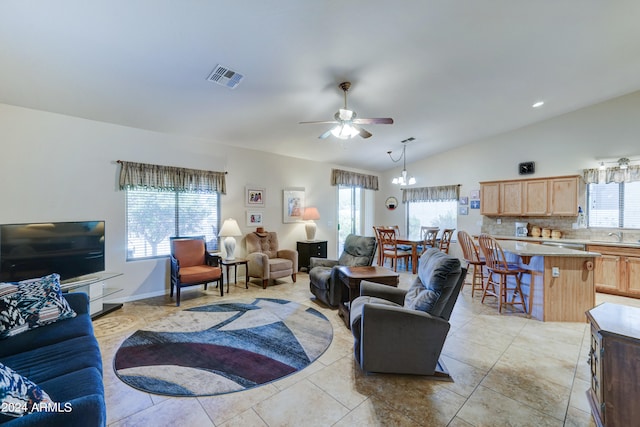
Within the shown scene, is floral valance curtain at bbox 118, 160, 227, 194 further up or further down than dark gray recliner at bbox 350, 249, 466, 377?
further up

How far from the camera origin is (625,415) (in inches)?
57.6

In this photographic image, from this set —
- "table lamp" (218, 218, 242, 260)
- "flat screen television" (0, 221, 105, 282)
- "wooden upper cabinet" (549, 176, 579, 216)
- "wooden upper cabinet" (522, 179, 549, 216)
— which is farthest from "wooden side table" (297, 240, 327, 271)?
"wooden upper cabinet" (549, 176, 579, 216)

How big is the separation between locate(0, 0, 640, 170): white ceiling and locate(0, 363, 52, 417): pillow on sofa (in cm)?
248

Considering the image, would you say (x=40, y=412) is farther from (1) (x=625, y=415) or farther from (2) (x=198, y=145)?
(2) (x=198, y=145)

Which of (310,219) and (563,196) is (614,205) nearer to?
(563,196)

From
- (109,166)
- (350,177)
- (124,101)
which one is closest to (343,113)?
(124,101)

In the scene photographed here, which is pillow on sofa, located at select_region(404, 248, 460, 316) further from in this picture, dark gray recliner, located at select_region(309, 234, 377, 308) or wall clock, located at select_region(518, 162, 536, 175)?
wall clock, located at select_region(518, 162, 536, 175)

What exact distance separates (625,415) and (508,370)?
983mm

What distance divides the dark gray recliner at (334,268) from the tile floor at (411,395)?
32.8 inches

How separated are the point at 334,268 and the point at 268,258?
1.66m

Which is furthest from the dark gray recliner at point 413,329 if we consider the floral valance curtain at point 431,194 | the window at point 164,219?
the floral valance curtain at point 431,194

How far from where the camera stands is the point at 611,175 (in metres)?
4.95

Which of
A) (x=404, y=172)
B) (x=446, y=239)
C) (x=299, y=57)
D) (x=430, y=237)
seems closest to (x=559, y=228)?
(x=446, y=239)

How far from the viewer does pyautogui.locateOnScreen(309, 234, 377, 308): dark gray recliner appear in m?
3.79
